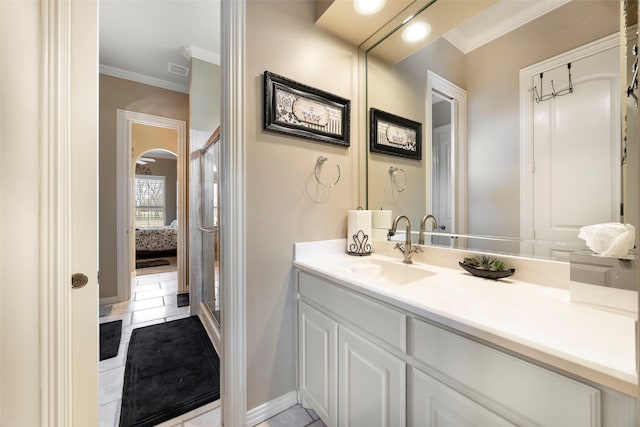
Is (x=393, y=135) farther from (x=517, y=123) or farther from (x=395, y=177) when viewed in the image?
(x=517, y=123)

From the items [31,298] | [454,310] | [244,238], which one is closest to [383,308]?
[454,310]

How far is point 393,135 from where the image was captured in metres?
1.73

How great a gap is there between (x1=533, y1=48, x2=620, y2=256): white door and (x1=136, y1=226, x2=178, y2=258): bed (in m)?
6.16

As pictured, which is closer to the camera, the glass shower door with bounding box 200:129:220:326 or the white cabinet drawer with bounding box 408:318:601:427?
the white cabinet drawer with bounding box 408:318:601:427

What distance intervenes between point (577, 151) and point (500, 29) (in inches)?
28.1

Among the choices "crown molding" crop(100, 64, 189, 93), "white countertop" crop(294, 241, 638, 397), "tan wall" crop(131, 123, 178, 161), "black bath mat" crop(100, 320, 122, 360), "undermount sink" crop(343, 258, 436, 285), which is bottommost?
"black bath mat" crop(100, 320, 122, 360)

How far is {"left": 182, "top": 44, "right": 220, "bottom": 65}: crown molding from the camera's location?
2635mm

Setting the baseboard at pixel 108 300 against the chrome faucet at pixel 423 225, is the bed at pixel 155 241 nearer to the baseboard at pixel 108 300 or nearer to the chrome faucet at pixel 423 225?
the baseboard at pixel 108 300

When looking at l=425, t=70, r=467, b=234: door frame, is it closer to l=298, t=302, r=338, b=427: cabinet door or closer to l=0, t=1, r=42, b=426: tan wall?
l=298, t=302, r=338, b=427: cabinet door

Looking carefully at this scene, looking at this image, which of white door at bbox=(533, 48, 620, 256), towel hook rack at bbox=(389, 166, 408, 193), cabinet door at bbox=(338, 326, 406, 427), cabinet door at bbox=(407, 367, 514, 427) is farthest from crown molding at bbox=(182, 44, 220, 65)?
cabinet door at bbox=(407, 367, 514, 427)

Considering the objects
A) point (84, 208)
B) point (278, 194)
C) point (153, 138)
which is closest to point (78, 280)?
point (84, 208)

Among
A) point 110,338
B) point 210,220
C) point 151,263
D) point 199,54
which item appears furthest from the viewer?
point 151,263

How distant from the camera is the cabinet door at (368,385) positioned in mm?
860

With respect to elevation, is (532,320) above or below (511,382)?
above
